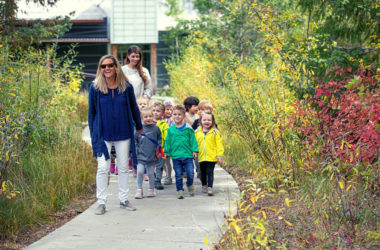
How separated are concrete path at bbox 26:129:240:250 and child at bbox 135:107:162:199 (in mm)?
231

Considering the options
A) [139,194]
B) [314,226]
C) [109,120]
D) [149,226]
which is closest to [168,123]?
[139,194]

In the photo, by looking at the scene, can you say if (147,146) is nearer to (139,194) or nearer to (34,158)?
(139,194)

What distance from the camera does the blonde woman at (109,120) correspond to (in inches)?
252

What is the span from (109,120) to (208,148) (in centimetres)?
161

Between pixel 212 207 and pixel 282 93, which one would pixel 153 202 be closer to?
pixel 212 207

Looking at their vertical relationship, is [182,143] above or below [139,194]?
above

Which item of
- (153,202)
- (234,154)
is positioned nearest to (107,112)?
(153,202)

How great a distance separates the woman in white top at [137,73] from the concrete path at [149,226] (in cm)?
205

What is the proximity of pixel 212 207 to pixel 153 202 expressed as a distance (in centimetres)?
85

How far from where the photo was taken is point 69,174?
753cm

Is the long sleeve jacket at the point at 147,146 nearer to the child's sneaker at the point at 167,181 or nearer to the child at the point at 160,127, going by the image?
the child at the point at 160,127

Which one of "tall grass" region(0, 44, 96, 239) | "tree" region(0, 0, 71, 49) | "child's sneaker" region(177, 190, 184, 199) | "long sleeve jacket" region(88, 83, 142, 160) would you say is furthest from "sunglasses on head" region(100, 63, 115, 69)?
"tree" region(0, 0, 71, 49)

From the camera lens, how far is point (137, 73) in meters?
8.64

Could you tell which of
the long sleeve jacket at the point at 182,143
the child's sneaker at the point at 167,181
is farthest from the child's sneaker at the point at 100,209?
the child's sneaker at the point at 167,181
